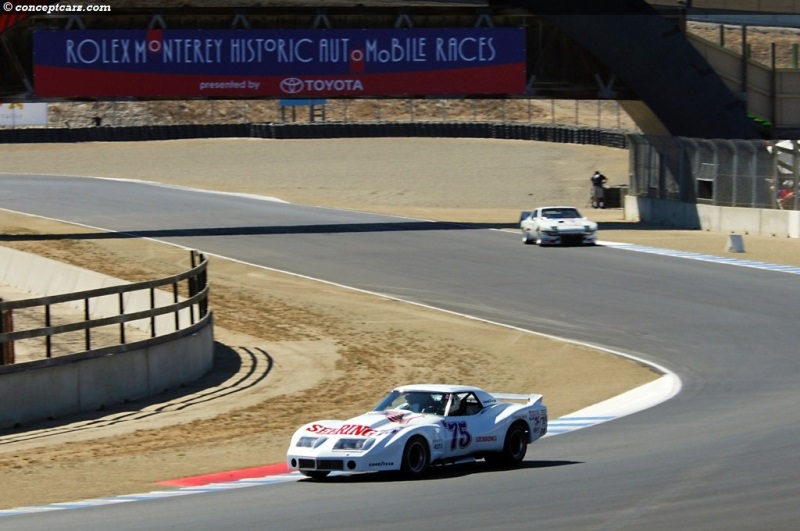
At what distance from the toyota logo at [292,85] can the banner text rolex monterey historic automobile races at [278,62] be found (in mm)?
32

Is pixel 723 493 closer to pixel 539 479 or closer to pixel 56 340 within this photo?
pixel 539 479

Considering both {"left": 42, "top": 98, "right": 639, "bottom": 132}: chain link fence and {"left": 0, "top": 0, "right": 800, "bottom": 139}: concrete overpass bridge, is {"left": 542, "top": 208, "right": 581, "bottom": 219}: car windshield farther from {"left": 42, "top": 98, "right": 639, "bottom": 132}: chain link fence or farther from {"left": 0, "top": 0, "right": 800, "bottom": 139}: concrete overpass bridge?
{"left": 42, "top": 98, "right": 639, "bottom": 132}: chain link fence

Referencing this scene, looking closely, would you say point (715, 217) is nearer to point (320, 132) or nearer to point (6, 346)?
point (6, 346)

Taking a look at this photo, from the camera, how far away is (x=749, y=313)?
27.2 metres

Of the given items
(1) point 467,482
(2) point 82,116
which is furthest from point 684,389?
(2) point 82,116

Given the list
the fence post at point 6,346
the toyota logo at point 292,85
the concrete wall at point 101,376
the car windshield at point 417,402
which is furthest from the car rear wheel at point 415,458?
the toyota logo at point 292,85

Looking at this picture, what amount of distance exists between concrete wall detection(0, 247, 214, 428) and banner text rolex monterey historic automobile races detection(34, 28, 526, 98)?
21.6 metres

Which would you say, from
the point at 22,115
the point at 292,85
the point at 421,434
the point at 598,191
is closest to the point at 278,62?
the point at 292,85

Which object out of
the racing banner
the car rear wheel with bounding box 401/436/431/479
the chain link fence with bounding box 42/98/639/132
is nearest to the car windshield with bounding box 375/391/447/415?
the car rear wheel with bounding box 401/436/431/479

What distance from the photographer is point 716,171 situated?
43281 mm

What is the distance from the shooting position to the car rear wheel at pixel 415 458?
523 inches

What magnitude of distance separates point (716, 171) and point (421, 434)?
3184 cm

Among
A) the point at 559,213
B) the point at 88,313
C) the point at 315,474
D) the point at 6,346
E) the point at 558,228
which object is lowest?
the point at 315,474

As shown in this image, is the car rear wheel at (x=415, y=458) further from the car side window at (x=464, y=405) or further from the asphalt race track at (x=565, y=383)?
the car side window at (x=464, y=405)
